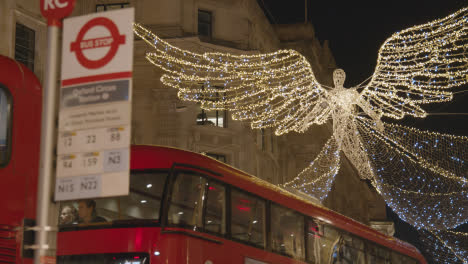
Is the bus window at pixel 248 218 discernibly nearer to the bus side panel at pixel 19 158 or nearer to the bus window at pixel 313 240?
the bus window at pixel 313 240

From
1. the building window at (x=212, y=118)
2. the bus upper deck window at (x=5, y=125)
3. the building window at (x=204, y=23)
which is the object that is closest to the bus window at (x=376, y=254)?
the building window at (x=212, y=118)

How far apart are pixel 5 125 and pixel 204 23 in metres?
20.8

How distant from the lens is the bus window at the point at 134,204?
1157 centimetres

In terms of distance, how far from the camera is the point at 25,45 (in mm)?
22547

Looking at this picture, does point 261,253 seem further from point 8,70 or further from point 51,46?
point 51,46

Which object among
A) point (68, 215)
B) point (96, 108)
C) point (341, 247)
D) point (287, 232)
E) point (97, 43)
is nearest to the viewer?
point (96, 108)

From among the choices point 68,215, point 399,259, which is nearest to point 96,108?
point 68,215

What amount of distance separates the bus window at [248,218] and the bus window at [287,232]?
16.8 inches

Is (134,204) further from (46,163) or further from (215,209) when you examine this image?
(46,163)

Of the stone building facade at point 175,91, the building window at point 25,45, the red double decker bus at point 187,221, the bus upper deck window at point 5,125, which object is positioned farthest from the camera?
the stone building facade at point 175,91

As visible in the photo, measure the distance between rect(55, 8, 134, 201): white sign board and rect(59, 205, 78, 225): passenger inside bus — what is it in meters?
5.35

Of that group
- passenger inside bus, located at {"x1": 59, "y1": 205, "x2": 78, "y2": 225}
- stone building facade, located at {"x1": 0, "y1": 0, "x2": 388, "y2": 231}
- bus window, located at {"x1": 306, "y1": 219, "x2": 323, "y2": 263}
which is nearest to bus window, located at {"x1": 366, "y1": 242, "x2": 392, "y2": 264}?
bus window, located at {"x1": 306, "y1": 219, "x2": 323, "y2": 263}

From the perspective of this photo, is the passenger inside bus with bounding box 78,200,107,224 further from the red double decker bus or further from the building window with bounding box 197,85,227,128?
the building window with bounding box 197,85,227,128

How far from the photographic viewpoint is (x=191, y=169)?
1226 centimetres
